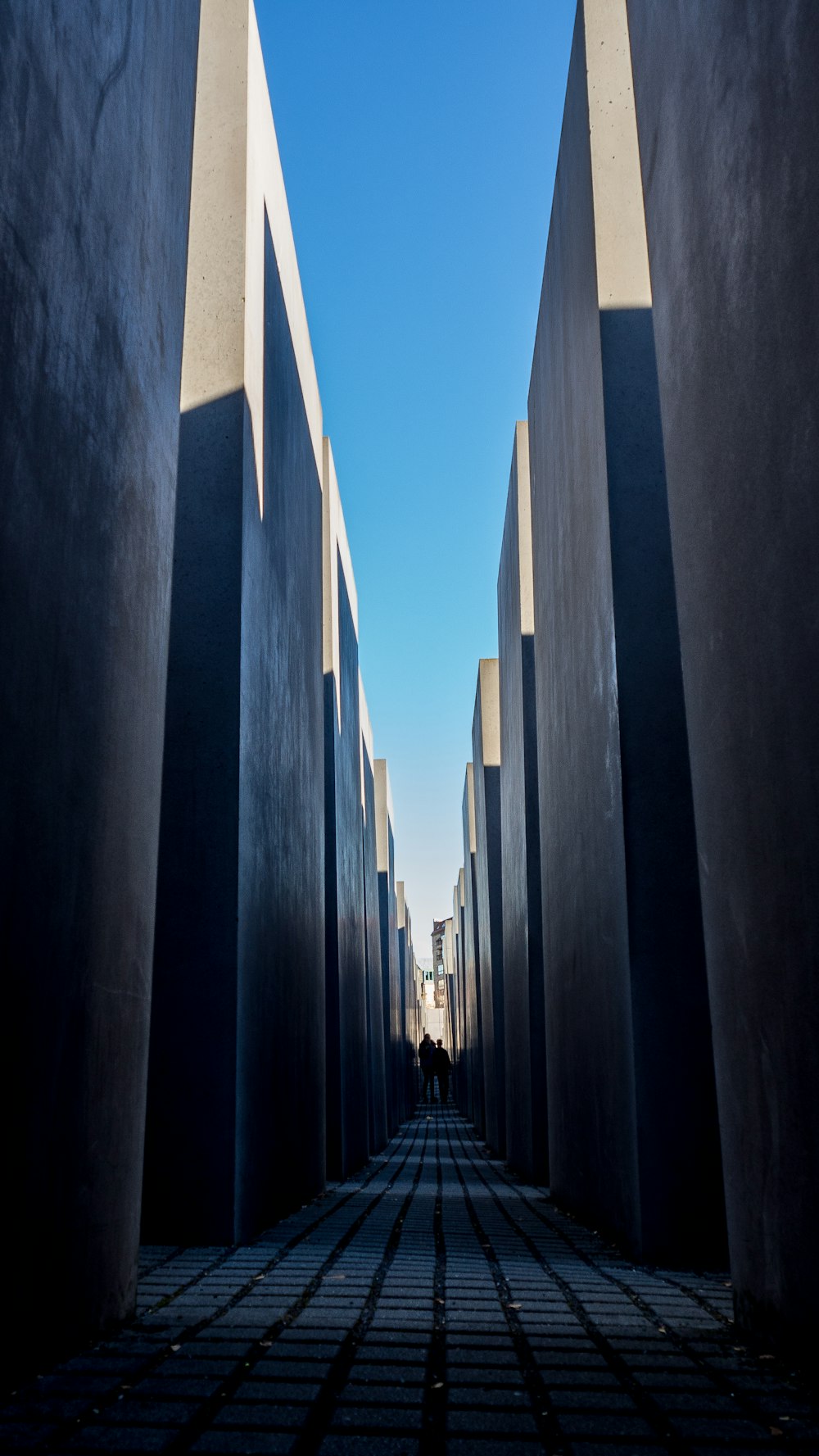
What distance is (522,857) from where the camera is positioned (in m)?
10.6

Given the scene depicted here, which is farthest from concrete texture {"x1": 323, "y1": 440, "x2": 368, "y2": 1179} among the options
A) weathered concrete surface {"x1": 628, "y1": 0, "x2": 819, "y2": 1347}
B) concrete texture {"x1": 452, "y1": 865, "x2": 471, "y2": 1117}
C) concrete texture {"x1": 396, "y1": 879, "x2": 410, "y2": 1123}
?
concrete texture {"x1": 396, "y1": 879, "x2": 410, "y2": 1123}

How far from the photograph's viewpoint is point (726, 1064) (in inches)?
153

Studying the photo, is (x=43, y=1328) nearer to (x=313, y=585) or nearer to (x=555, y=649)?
(x=555, y=649)

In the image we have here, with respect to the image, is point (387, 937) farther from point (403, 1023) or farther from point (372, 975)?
point (403, 1023)

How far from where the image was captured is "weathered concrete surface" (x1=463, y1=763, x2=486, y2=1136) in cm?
1966

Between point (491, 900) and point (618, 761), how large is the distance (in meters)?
9.64

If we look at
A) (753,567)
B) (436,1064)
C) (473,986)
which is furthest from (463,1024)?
(753,567)

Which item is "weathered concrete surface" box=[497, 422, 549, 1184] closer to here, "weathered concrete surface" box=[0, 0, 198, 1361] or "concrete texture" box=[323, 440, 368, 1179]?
"concrete texture" box=[323, 440, 368, 1179]

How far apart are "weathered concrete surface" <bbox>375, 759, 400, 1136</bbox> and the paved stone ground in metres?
14.6

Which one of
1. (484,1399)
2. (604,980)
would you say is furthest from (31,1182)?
(604,980)

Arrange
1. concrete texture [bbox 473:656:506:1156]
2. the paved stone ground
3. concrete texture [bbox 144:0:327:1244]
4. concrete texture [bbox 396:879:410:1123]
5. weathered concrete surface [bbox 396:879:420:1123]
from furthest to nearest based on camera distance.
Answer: weathered concrete surface [bbox 396:879:420:1123] < concrete texture [bbox 396:879:410:1123] < concrete texture [bbox 473:656:506:1156] < concrete texture [bbox 144:0:327:1244] < the paved stone ground

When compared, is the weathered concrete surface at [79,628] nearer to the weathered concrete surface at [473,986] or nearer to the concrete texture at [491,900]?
the concrete texture at [491,900]

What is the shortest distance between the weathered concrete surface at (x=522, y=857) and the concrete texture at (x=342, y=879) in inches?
66.1

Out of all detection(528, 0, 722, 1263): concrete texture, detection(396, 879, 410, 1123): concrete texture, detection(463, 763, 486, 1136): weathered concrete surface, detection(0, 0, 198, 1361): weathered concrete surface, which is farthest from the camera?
detection(396, 879, 410, 1123): concrete texture
